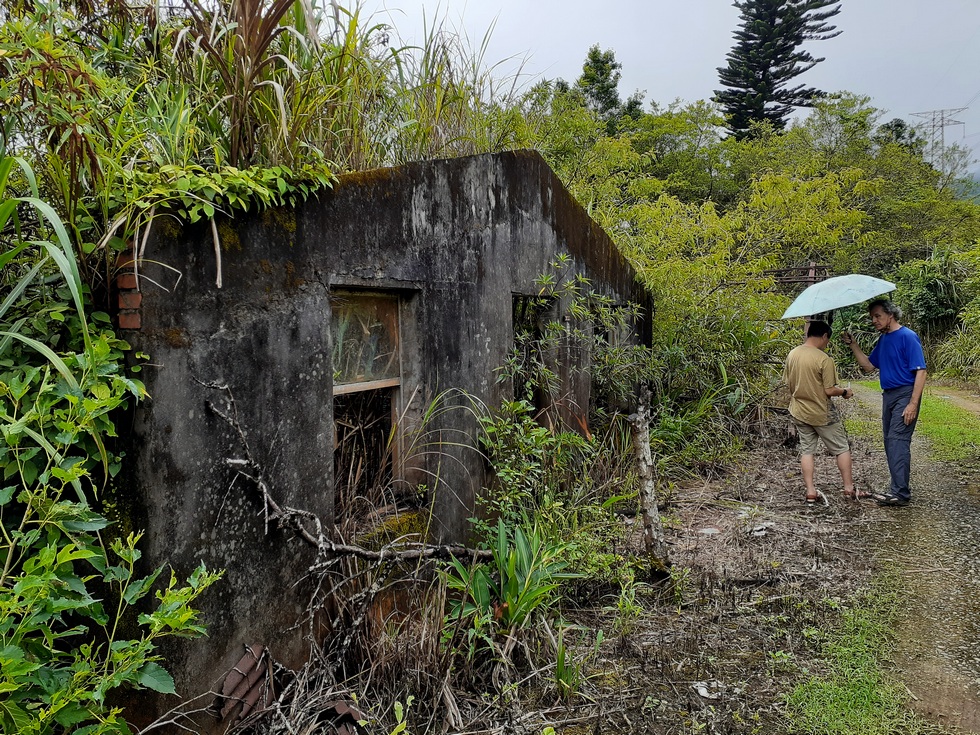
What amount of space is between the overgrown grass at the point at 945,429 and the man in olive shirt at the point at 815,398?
2.70 metres

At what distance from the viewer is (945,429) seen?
8.79 m

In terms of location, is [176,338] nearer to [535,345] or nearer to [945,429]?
[535,345]

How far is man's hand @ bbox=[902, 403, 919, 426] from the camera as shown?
531 centimetres

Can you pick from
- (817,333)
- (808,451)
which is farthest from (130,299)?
(808,451)

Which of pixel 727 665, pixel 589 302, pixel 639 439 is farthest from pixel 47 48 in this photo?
pixel 589 302

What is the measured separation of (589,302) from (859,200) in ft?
61.0

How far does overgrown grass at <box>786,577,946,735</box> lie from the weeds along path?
0.31 ft

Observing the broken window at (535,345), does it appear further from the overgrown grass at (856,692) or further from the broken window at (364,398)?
the overgrown grass at (856,692)

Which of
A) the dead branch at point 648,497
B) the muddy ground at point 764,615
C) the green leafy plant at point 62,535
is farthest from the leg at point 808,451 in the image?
the green leafy plant at point 62,535

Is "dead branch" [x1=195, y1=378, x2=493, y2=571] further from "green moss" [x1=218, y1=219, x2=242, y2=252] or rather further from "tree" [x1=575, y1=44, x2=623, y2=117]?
"tree" [x1=575, y1=44, x2=623, y2=117]

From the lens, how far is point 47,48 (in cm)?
195

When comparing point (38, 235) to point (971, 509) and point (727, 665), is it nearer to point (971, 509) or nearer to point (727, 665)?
point (727, 665)

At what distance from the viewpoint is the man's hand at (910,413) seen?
17.4 ft

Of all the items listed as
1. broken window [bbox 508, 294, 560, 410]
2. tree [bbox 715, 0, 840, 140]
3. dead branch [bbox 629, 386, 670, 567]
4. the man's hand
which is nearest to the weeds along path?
the man's hand
